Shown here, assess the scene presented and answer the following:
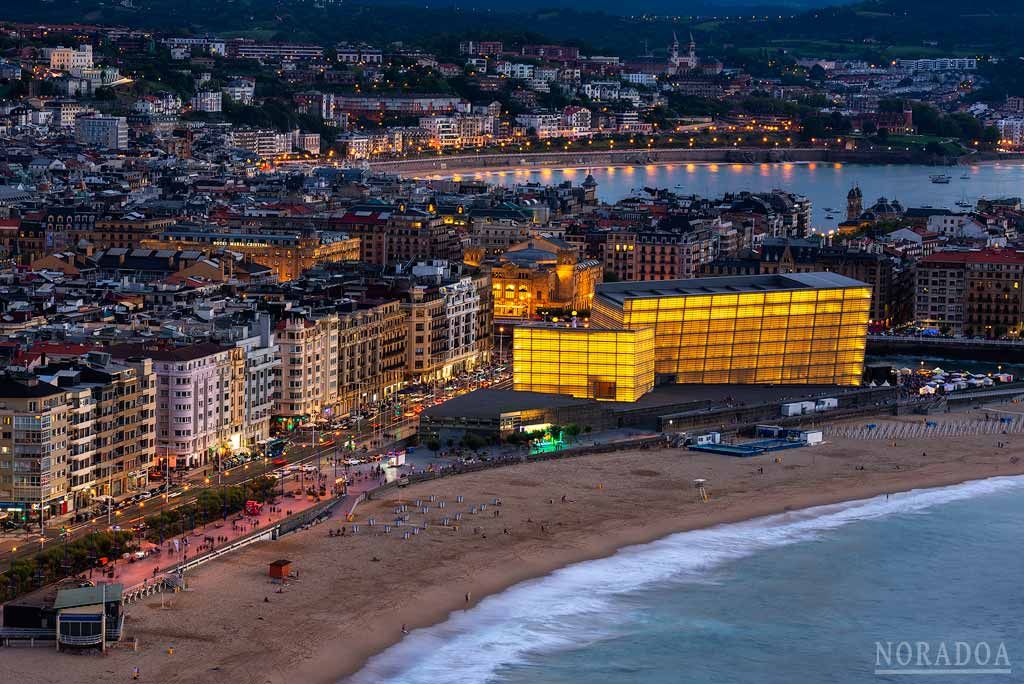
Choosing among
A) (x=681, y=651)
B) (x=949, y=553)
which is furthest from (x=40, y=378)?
(x=949, y=553)

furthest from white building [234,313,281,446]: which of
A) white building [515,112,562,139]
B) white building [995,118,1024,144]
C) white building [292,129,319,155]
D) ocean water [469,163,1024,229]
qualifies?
white building [995,118,1024,144]

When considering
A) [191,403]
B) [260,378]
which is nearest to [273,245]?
[260,378]

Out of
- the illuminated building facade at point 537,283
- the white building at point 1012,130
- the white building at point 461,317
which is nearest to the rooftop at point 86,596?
the white building at point 461,317

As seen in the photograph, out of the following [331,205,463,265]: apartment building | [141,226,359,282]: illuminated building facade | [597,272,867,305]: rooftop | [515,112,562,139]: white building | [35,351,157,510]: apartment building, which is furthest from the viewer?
[515,112,562,139]: white building

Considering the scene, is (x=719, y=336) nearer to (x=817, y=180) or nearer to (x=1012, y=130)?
(x=817, y=180)

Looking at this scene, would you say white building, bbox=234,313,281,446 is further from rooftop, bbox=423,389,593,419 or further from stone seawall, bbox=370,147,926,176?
stone seawall, bbox=370,147,926,176

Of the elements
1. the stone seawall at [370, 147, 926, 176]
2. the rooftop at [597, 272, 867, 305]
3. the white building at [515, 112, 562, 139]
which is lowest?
the stone seawall at [370, 147, 926, 176]

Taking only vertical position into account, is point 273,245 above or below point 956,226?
above
